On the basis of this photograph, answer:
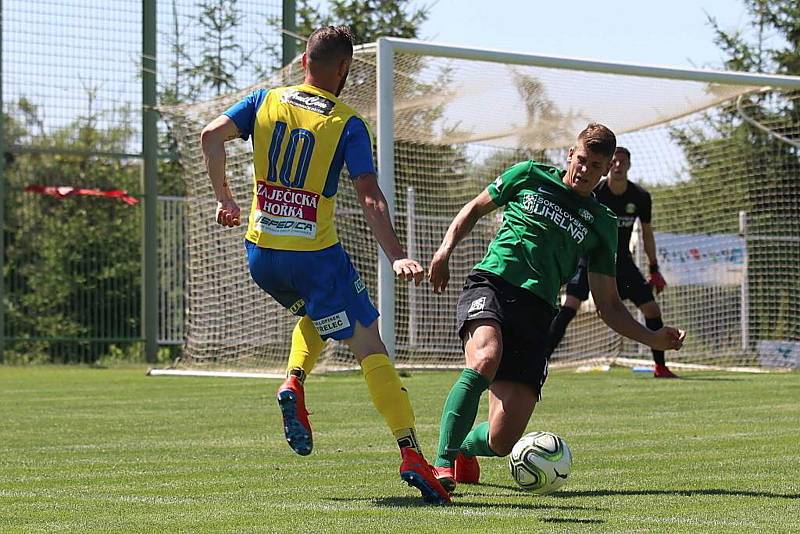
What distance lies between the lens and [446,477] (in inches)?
222

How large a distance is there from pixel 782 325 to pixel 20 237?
34.3ft

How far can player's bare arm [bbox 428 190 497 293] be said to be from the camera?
5891mm

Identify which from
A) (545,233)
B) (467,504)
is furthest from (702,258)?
(467,504)

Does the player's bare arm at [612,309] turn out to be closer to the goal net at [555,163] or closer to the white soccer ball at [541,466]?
the white soccer ball at [541,466]

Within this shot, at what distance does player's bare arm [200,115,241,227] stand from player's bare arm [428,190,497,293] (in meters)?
0.86

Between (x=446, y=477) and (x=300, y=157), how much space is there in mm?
1466

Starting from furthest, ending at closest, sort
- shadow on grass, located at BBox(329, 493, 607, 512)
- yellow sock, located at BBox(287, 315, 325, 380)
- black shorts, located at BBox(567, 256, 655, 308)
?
black shorts, located at BBox(567, 256, 655, 308), yellow sock, located at BBox(287, 315, 325, 380), shadow on grass, located at BBox(329, 493, 607, 512)

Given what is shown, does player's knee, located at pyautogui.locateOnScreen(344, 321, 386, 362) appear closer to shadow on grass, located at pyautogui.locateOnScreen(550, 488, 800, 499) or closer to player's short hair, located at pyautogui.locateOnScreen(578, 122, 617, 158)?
shadow on grass, located at pyautogui.locateOnScreen(550, 488, 800, 499)

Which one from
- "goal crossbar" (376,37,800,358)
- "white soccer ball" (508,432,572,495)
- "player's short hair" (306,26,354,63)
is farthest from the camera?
"goal crossbar" (376,37,800,358)

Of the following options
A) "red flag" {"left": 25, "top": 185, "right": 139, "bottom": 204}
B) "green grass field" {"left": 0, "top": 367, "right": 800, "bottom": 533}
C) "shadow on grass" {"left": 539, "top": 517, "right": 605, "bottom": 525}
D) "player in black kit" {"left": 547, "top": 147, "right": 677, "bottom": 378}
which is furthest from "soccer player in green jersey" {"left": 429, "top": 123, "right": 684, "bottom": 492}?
"red flag" {"left": 25, "top": 185, "right": 139, "bottom": 204}

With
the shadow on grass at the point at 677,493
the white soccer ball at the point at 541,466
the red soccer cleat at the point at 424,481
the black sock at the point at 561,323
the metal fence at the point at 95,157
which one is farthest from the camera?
the metal fence at the point at 95,157

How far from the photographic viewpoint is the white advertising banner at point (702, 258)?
19.3 metres

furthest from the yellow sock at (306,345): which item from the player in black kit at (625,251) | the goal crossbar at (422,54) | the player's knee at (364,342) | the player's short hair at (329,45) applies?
the goal crossbar at (422,54)

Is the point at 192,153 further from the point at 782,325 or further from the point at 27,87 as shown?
the point at 782,325
